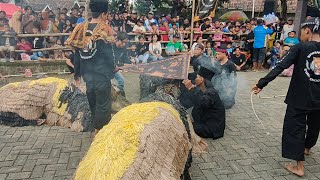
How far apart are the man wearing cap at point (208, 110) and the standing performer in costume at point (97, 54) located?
1.37 metres

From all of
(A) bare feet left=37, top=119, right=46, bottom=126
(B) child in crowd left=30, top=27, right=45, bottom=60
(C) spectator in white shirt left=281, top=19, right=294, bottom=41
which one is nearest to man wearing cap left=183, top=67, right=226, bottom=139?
(A) bare feet left=37, top=119, right=46, bottom=126

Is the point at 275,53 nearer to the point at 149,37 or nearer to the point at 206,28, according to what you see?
the point at 206,28

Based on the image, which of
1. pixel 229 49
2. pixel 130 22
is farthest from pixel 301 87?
pixel 130 22

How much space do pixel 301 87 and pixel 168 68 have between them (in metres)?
2.29

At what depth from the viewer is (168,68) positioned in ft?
18.6

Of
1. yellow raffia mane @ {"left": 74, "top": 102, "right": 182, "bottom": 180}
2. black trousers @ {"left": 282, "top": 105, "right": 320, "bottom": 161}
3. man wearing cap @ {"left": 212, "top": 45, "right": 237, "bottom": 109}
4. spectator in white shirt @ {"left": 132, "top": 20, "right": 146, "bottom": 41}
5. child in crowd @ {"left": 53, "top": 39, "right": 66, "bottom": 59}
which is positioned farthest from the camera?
spectator in white shirt @ {"left": 132, "top": 20, "right": 146, "bottom": 41}

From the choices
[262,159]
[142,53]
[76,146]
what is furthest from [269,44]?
[76,146]

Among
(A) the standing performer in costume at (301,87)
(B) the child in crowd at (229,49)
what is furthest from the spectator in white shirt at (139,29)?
(A) the standing performer in costume at (301,87)

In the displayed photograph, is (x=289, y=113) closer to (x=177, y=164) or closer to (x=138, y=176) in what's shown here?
(x=177, y=164)

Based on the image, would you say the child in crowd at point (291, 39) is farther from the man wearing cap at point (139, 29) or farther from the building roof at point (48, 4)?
the building roof at point (48, 4)

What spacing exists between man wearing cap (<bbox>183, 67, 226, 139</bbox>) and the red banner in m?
0.28

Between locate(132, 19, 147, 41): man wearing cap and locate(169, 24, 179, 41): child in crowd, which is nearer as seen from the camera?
locate(132, 19, 147, 41): man wearing cap

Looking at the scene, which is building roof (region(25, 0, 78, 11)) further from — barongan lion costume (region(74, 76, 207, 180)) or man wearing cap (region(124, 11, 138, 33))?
barongan lion costume (region(74, 76, 207, 180))

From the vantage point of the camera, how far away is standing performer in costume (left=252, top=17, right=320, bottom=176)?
13.1 feet
